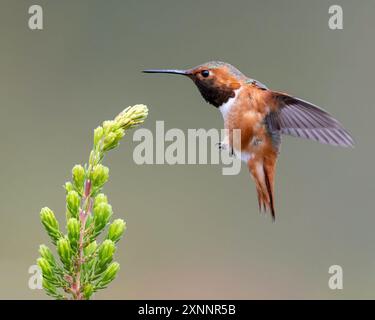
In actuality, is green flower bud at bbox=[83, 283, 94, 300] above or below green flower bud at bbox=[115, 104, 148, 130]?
below

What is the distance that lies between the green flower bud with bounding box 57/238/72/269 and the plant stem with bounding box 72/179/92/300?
0.02 meters

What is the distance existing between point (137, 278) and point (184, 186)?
132 centimetres

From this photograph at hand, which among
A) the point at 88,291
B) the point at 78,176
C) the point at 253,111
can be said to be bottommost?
the point at 88,291

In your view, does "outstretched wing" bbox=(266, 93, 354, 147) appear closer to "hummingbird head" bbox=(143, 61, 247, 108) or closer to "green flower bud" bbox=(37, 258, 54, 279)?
"hummingbird head" bbox=(143, 61, 247, 108)

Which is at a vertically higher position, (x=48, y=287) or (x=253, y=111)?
(x=253, y=111)

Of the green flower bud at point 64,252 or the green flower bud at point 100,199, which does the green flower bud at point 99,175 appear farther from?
the green flower bud at point 64,252

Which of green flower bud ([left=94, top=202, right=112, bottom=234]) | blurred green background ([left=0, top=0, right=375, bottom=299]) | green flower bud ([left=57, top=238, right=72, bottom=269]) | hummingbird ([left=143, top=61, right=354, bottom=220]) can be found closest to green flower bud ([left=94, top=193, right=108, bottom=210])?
green flower bud ([left=94, top=202, right=112, bottom=234])

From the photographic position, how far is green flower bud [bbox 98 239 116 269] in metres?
1.26

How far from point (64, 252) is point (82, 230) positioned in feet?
0.21

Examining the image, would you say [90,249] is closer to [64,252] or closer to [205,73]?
[64,252]

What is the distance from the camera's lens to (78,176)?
1.30 metres

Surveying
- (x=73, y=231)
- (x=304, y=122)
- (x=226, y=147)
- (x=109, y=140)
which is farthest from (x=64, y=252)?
(x=304, y=122)
